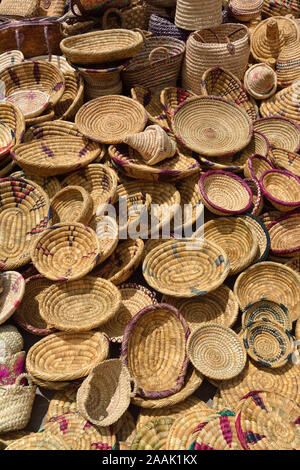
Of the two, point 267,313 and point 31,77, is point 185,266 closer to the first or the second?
point 267,313

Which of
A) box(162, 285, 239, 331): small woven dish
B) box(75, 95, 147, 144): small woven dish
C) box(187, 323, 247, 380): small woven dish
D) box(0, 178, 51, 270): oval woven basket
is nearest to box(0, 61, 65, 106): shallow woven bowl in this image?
box(75, 95, 147, 144): small woven dish

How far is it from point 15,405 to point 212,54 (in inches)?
120

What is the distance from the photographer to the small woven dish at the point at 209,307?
242 cm

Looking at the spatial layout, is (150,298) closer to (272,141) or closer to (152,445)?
(152,445)

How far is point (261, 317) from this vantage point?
240 centimetres

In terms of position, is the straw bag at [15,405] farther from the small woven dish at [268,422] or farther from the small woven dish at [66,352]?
the small woven dish at [268,422]

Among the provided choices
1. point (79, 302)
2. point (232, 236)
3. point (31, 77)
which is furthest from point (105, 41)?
point (79, 302)

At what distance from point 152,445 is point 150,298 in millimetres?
863

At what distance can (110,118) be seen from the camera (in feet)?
10.4

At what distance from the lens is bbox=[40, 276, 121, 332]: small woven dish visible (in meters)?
2.24

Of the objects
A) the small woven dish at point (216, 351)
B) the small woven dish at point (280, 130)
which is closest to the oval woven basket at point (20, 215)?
the small woven dish at point (216, 351)

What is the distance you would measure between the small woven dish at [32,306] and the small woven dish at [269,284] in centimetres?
125

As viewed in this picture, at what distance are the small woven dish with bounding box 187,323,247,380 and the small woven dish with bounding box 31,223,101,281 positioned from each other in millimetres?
768

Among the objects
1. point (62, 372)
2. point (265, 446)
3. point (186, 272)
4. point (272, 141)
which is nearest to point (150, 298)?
point (186, 272)
